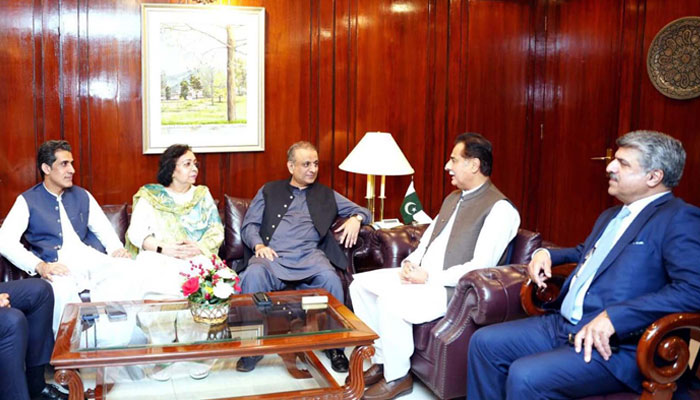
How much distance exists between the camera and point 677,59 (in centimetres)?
453

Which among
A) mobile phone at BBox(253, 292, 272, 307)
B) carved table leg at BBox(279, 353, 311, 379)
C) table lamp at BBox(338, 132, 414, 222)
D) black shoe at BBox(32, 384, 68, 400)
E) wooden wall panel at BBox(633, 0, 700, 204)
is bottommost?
black shoe at BBox(32, 384, 68, 400)

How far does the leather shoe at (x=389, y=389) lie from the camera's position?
10.4ft

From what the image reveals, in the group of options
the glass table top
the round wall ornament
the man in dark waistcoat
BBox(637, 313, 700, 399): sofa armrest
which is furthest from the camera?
the round wall ornament

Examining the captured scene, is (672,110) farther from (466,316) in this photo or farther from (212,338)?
(212,338)

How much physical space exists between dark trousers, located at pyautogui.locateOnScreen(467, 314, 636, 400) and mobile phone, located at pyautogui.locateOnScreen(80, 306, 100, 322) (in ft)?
5.57

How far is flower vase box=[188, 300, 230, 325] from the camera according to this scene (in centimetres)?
289

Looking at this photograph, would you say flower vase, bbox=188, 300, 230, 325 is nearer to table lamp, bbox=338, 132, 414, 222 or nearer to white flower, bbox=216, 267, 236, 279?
white flower, bbox=216, 267, 236, 279

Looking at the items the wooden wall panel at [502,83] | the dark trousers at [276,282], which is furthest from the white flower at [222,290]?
the wooden wall panel at [502,83]

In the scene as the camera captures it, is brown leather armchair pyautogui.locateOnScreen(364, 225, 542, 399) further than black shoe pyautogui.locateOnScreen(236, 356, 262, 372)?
No

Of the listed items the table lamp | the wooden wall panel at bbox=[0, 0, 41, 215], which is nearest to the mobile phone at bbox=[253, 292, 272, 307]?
the table lamp

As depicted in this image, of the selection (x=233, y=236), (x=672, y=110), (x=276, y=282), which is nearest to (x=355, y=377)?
(x=276, y=282)

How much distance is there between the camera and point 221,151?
15.3ft

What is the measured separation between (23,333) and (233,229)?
1620mm

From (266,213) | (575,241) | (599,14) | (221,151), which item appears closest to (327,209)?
(266,213)
